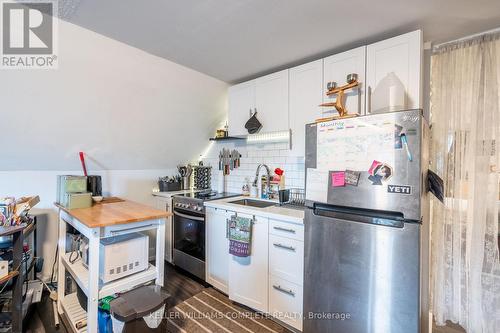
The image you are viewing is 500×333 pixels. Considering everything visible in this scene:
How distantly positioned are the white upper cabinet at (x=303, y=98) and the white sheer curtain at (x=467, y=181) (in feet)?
3.18

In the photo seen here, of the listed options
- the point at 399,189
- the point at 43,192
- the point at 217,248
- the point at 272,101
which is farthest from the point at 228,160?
the point at 399,189

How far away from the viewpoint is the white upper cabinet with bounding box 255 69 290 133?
7.74ft

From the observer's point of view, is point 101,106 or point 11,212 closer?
point 11,212

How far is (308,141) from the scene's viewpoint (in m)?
1.67

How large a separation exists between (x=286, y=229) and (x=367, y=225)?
65cm

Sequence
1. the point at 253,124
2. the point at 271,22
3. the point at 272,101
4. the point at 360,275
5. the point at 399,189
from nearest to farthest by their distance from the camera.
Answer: the point at 399,189
the point at 360,275
the point at 271,22
the point at 272,101
the point at 253,124

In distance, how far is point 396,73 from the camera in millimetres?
1697

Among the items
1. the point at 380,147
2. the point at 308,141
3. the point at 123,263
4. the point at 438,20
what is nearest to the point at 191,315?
the point at 123,263

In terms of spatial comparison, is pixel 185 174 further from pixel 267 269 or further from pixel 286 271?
pixel 286 271

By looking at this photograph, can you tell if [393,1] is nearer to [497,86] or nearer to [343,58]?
[343,58]

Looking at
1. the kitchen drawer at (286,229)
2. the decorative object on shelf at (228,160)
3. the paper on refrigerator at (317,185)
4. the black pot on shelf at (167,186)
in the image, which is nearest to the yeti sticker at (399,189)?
the paper on refrigerator at (317,185)

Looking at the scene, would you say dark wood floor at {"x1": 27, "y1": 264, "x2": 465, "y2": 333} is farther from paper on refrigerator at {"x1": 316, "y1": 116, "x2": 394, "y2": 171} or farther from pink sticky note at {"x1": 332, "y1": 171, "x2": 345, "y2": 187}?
paper on refrigerator at {"x1": 316, "y1": 116, "x2": 394, "y2": 171}

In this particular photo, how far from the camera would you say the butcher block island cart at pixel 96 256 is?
59.9 inches

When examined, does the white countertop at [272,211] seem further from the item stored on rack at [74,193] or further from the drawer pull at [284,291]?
the item stored on rack at [74,193]
